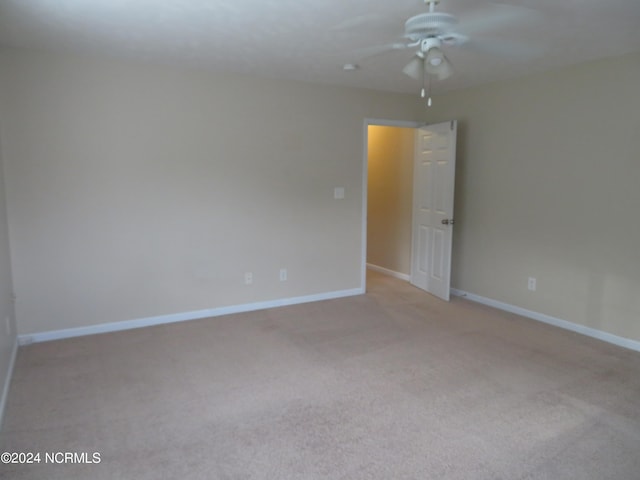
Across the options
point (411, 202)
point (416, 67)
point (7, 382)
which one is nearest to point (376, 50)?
point (416, 67)

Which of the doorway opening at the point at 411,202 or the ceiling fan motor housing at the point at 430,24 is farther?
the doorway opening at the point at 411,202

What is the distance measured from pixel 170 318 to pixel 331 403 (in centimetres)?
210

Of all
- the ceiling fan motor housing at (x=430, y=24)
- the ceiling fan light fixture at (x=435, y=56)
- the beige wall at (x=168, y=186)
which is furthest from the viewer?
the beige wall at (x=168, y=186)

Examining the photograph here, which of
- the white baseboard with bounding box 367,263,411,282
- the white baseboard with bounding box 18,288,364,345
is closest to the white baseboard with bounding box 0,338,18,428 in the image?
the white baseboard with bounding box 18,288,364,345

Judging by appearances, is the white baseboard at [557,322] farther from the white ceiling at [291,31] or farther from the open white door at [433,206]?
the white ceiling at [291,31]

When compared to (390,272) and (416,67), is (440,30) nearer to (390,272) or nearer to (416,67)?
(416,67)

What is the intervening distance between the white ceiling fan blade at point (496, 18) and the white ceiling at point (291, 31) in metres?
0.03

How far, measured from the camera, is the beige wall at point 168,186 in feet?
11.3

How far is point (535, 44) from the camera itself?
3.14 metres

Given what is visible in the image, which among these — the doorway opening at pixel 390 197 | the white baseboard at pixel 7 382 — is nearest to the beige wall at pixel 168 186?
the white baseboard at pixel 7 382

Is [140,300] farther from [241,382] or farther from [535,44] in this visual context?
[535,44]

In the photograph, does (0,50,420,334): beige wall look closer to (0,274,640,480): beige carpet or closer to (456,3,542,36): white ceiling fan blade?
(0,274,640,480): beige carpet

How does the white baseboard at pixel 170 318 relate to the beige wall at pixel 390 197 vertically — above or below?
below

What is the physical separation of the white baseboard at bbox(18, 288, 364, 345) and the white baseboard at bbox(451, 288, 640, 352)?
1.29 meters
